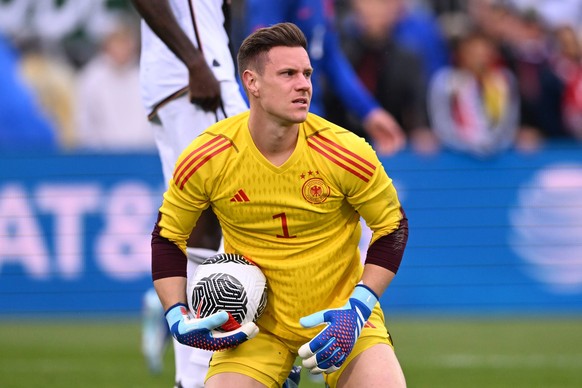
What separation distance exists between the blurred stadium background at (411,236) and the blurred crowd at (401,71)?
31 cm

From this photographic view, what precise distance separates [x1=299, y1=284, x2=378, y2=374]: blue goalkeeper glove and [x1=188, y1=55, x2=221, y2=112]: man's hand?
148 cm

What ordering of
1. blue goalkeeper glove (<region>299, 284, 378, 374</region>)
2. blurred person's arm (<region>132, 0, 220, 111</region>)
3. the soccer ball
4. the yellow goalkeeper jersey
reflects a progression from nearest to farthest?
blue goalkeeper glove (<region>299, 284, 378, 374</region>) → the soccer ball → the yellow goalkeeper jersey → blurred person's arm (<region>132, 0, 220, 111</region>)

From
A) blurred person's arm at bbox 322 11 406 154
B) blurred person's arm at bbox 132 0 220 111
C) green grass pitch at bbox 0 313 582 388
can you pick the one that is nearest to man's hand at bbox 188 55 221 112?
blurred person's arm at bbox 132 0 220 111

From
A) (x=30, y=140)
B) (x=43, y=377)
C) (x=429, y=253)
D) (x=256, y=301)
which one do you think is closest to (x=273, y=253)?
(x=256, y=301)

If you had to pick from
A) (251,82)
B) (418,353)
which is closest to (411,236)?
(418,353)

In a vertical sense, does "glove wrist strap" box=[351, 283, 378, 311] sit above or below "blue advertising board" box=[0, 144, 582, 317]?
above

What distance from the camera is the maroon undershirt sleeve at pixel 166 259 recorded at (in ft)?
18.1

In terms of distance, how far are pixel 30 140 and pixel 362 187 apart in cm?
915

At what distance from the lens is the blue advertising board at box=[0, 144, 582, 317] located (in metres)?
12.7

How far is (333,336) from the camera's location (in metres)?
5.13

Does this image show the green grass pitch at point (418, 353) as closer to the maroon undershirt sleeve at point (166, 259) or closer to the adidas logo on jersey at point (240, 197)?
the maroon undershirt sleeve at point (166, 259)

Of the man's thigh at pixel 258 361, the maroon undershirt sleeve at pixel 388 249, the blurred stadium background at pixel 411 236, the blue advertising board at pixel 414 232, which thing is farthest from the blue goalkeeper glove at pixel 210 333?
the blue advertising board at pixel 414 232

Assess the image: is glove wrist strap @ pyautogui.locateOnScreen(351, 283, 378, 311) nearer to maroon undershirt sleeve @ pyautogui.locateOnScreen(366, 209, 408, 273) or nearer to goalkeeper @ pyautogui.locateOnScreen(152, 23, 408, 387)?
goalkeeper @ pyautogui.locateOnScreen(152, 23, 408, 387)

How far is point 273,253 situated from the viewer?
5.54 m
